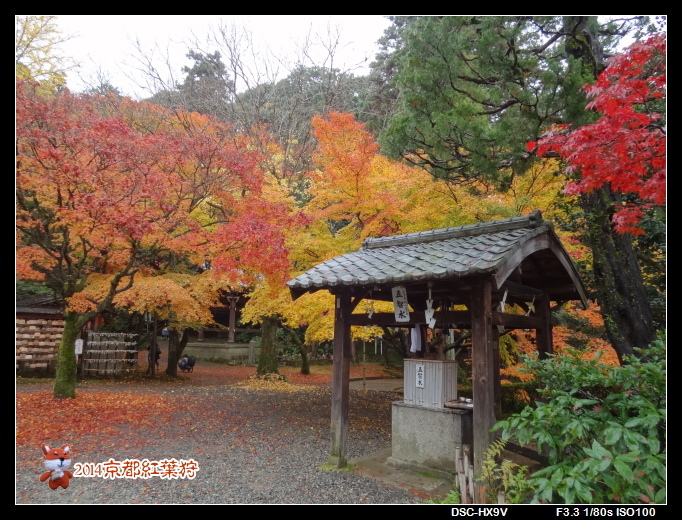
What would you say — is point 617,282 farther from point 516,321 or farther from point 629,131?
point 629,131

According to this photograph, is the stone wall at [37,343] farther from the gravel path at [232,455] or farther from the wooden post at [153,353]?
the gravel path at [232,455]

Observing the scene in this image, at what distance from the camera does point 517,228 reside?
6305 mm

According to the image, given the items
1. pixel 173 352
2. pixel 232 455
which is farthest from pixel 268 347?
pixel 232 455

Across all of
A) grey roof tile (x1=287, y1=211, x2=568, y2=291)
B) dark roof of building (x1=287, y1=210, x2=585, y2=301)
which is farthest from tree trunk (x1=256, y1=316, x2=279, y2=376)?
grey roof tile (x1=287, y1=211, x2=568, y2=291)

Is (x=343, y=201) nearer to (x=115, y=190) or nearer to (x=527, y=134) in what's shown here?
(x=527, y=134)

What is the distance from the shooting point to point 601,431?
3746 millimetres

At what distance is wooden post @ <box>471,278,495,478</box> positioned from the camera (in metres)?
5.29

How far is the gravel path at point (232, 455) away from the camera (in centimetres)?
534

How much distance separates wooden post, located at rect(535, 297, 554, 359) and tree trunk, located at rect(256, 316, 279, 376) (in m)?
11.0

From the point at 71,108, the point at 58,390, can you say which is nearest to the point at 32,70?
the point at 71,108

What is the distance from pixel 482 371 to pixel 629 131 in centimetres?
367

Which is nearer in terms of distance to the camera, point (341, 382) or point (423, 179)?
point (341, 382)

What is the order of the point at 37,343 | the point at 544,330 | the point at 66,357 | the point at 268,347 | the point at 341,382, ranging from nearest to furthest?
the point at 341,382 < the point at 544,330 < the point at 66,357 < the point at 37,343 < the point at 268,347

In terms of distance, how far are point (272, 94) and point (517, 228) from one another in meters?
15.5
